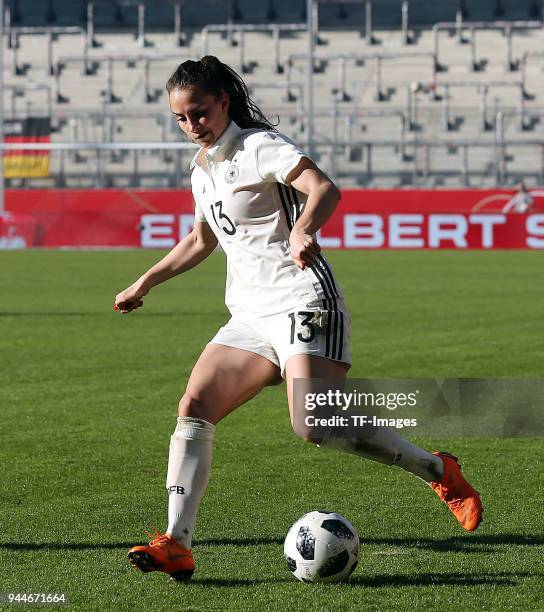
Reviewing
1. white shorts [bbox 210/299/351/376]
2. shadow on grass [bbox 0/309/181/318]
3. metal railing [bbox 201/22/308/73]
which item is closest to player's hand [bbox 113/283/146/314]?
white shorts [bbox 210/299/351/376]

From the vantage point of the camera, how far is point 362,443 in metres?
5.15

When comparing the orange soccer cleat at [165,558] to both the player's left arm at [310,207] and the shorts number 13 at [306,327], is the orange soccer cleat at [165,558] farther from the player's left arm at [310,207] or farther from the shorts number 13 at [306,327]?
the player's left arm at [310,207]

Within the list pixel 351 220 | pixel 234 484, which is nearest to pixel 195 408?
pixel 234 484

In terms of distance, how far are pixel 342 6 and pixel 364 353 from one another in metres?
32.1

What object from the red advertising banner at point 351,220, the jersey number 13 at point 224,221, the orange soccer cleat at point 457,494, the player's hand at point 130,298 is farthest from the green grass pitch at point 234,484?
the red advertising banner at point 351,220

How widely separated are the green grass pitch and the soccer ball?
0.07 meters

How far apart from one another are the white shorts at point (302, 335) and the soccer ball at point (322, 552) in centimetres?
63

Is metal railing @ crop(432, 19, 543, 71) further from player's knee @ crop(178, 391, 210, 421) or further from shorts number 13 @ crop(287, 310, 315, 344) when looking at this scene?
player's knee @ crop(178, 391, 210, 421)

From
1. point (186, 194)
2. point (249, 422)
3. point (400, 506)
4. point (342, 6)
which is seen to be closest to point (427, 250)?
point (186, 194)

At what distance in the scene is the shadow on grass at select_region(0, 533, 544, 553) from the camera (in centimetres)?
547

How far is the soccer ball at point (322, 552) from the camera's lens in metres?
4.87

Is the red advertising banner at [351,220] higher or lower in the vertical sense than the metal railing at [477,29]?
lower

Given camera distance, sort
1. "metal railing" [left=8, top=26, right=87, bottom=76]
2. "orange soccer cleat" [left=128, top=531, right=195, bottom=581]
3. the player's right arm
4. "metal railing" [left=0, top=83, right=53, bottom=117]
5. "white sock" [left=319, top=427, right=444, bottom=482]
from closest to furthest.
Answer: "orange soccer cleat" [left=128, top=531, right=195, bottom=581] → "white sock" [left=319, top=427, right=444, bottom=482] → the player's right arm → "metal railing" [left=0, top=83, right=53, bottom=117] → "metal railing" [left=8, top=26, right=87, bottom=76]

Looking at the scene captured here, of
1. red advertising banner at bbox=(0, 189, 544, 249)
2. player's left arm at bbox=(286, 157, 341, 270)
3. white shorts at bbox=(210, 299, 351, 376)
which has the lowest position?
red advertising banner at bbox=(0, 189, 544, 249)
